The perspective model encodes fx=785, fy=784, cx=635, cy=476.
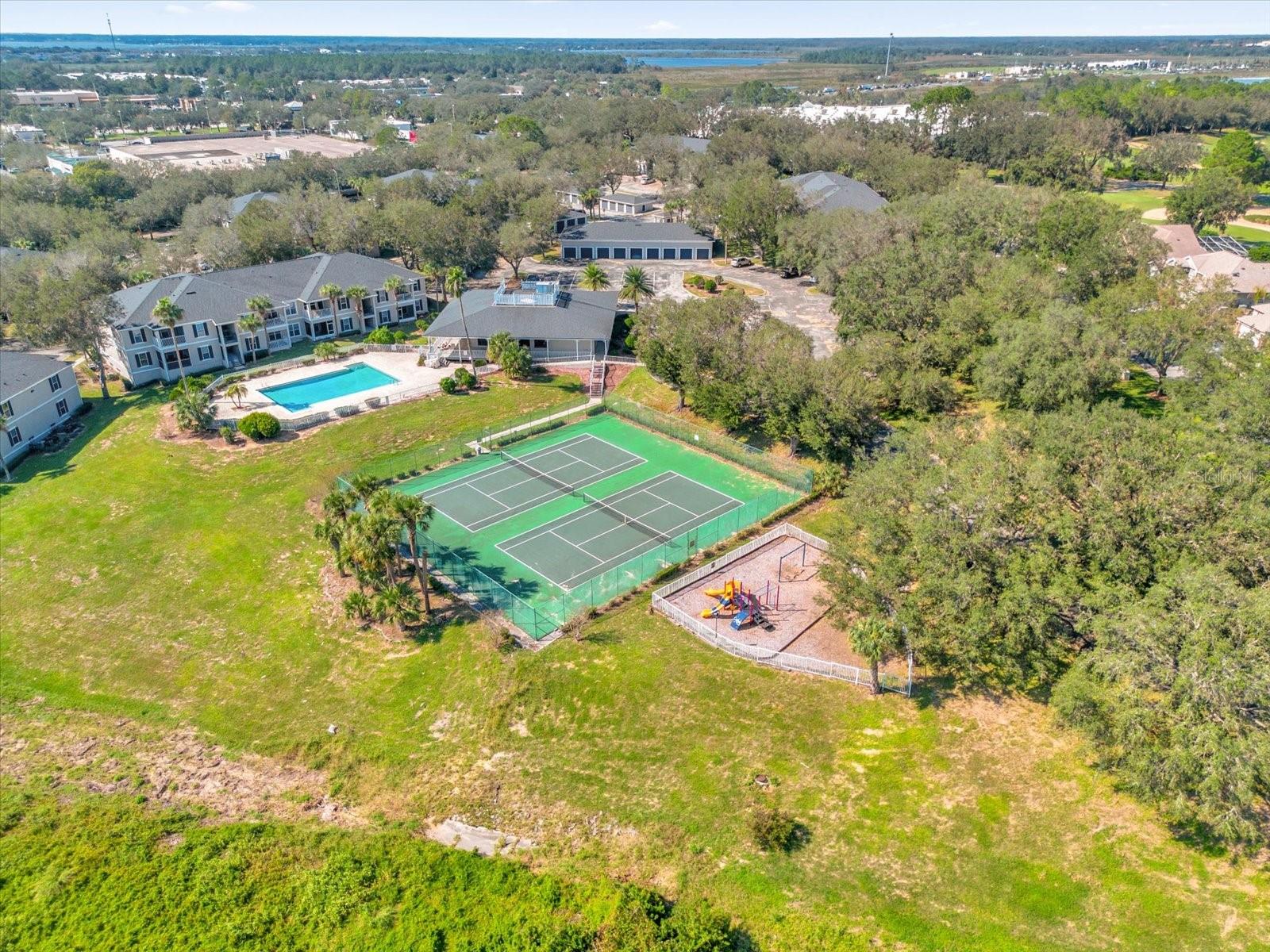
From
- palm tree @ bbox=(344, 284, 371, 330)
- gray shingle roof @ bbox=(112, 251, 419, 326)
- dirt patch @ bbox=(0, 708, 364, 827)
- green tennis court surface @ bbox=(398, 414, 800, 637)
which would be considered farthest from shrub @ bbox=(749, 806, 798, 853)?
gray shingle roof @ bbox=(112, 251, 419, 326)

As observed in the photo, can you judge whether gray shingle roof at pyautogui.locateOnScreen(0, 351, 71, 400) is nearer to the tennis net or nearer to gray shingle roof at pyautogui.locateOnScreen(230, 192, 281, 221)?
the tennis net

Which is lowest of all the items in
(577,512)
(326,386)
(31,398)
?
(577,512)

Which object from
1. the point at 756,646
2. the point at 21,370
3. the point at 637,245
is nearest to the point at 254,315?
the point at 21,370

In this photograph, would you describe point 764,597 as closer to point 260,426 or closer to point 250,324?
point 260,426

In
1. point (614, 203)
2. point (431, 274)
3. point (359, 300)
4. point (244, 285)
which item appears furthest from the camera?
point (614, 203)

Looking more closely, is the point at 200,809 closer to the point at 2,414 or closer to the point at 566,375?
the point at 2,414
